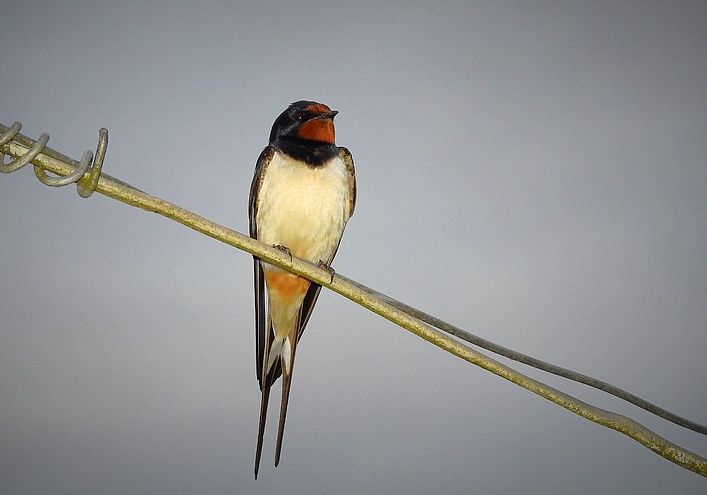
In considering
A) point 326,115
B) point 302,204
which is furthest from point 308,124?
point 302,204

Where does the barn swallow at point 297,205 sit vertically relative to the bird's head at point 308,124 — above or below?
below

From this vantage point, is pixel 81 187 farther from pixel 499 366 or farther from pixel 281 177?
pixel 281 177

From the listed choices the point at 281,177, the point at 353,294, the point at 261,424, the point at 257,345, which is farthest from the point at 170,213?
the point at 281,177

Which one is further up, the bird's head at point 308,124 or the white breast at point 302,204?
the bird's head at point 308,124

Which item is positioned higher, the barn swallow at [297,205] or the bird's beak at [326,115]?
the bird's beak at [326,115]

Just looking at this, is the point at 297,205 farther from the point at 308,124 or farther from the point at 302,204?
the point at 308,124

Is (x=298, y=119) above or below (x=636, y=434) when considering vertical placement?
above
